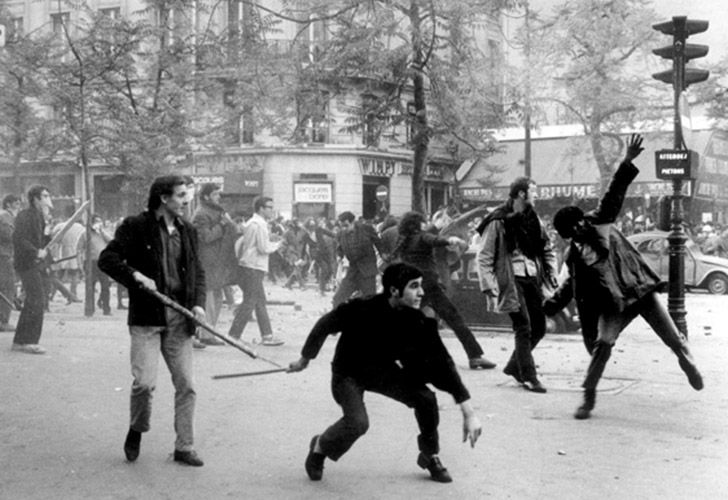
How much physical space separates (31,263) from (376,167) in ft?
60.3

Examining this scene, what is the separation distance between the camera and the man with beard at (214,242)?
10983mm

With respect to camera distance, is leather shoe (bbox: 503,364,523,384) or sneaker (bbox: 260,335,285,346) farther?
sneaker (bbox: 260,335,285,346)

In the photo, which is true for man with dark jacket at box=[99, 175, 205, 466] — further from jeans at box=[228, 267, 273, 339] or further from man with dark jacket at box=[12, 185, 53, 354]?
jeans at box=[228, 267, 273, 339]

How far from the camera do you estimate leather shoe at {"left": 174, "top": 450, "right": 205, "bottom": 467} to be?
18.2ft

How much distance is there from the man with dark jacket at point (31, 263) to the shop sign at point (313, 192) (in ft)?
77.0

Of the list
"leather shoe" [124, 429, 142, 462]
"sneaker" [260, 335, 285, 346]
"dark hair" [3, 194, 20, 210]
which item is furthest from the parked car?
"leather shoe" [124, 429, 142, 462]

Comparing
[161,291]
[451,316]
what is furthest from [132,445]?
[451,316]

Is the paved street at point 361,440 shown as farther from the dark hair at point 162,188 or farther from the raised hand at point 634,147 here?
the raised hand at point 634,147

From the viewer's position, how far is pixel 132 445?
566 centimetres

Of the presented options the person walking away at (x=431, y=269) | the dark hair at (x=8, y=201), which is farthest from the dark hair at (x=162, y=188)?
the dark hair at (x=8, y=201)

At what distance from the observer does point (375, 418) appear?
6.88 m

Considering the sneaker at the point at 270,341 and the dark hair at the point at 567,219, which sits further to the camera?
the sneaker at the point at 270,341

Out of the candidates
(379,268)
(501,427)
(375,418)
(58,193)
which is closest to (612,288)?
(501,427)

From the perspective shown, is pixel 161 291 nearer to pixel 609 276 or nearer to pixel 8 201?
pixel 609 276
